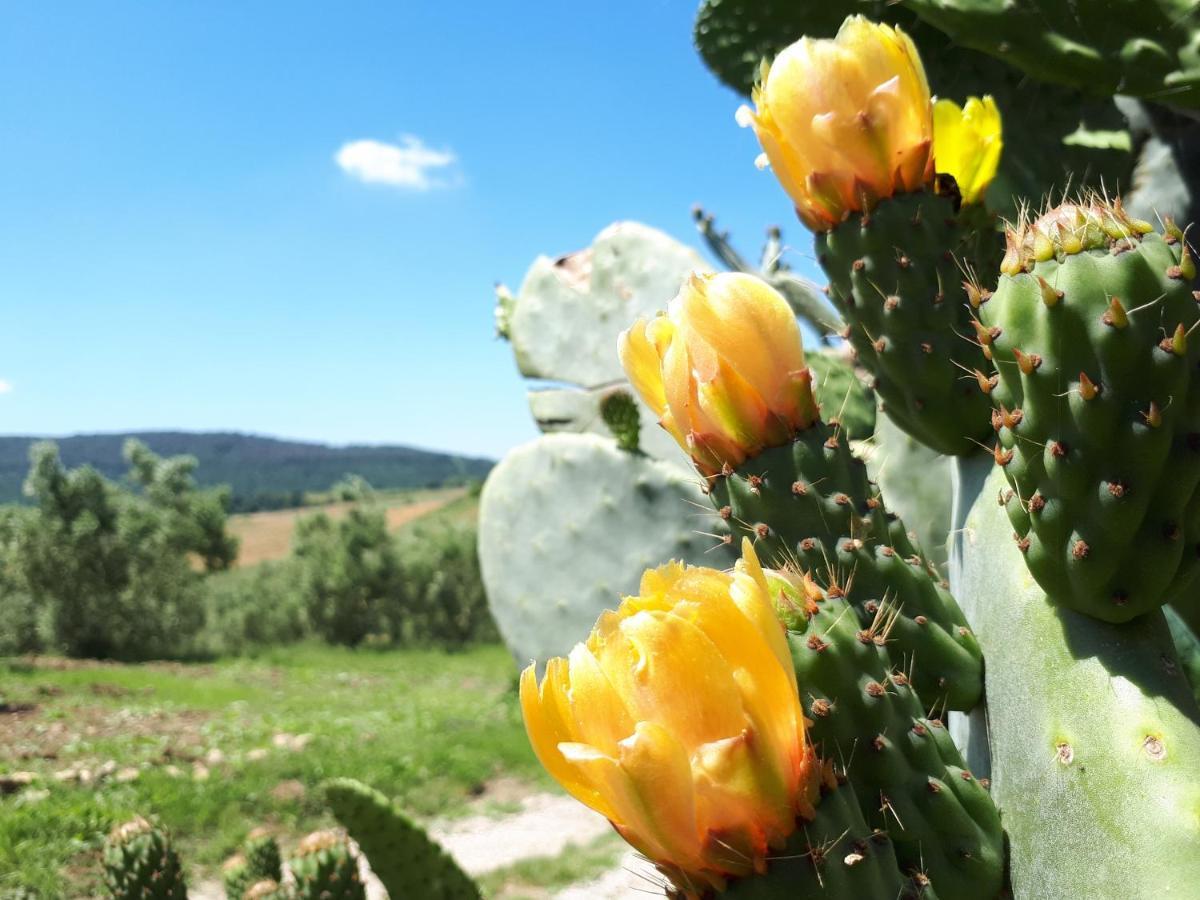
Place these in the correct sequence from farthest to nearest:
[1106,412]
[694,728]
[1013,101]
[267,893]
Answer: [267,893] → [1013,101] → [1106,412] → [694,728]

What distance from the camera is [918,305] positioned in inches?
38.6

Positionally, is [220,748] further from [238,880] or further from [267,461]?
[267,461]

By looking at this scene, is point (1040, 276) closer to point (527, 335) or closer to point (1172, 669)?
point (1172, 669)

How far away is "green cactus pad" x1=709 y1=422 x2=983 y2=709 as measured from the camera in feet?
2.76

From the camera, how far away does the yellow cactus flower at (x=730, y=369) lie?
2.63 feet

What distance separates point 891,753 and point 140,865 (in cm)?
222

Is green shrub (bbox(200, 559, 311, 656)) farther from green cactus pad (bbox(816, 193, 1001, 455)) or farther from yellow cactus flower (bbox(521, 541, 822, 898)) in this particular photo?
yellow cactus flower (bbox(521, 541, 822, 898))

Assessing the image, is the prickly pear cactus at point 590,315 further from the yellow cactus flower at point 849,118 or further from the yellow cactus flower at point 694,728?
the yellow cactus flower at point 694,728

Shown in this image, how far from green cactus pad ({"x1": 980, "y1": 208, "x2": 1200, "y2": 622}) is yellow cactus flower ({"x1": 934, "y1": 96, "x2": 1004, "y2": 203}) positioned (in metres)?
0.33

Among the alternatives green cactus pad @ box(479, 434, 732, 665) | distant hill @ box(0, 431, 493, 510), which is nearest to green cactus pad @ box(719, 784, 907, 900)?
green cactus pad @ box(479, 434, 732, 665)

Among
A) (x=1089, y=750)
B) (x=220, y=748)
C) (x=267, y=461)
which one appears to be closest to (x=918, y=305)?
(x=1089, y=750)

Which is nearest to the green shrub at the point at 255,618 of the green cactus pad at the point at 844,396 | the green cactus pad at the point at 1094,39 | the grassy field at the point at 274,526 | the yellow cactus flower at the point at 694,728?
the grassy field at the point at 274,526

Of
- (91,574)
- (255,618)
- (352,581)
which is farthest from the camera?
(255,618)

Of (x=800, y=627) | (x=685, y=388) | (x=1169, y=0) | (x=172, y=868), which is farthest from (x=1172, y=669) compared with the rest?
(x=172, y=868)
